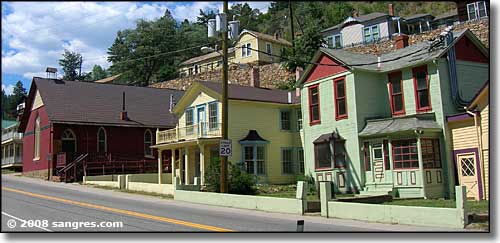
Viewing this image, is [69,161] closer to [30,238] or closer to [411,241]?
[30,238]

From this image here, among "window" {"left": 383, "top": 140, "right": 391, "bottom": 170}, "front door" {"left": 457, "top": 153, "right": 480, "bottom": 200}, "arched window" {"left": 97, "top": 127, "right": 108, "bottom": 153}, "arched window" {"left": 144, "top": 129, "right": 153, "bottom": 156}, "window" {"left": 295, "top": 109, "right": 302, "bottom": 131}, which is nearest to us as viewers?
"front door" {"left": 457, "top": 153, "right": 480, "bottom": 200}

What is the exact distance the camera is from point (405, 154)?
19.0 meters

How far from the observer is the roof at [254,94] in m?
27.3

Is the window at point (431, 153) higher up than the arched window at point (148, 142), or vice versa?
the arched window at point (148, 142)

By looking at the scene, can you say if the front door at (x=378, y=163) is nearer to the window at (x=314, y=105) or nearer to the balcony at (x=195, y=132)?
the window at (x=314, y=105)

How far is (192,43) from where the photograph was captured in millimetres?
24656

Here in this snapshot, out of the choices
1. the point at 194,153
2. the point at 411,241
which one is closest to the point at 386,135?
the point at 411,241

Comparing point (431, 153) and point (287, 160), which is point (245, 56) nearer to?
point (287, 160)

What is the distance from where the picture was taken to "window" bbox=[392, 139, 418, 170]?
1872cm

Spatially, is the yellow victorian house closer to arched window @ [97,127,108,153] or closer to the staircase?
the staircase

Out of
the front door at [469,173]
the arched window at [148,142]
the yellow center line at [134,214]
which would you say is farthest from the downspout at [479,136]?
the arched window at [148,142]

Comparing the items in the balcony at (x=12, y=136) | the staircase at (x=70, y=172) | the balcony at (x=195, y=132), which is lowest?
the staircase at (x=70, y=172)

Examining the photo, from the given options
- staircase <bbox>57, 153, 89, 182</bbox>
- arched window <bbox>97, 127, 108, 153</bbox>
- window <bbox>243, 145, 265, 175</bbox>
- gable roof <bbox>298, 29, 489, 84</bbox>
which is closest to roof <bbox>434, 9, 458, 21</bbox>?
gable roof <bbox>298, 29, 489, 84</bbox>

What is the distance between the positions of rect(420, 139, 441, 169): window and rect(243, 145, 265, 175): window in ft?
33.5
